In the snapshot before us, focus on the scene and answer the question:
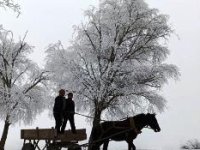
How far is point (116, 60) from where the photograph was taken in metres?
30.3

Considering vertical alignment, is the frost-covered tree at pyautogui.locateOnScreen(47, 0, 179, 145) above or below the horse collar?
above

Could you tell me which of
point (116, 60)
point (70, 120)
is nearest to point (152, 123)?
point (70, 120)

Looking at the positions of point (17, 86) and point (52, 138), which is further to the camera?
point (17, 86)

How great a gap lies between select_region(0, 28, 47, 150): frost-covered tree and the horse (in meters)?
18.3

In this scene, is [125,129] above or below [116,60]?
below

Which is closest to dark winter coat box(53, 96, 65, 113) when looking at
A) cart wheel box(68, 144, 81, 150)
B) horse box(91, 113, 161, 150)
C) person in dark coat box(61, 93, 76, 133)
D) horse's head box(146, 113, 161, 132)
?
person in dark coat box(61, 93, 76, 133)

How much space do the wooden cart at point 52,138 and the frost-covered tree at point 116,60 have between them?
11811mm

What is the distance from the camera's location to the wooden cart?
1664 cm

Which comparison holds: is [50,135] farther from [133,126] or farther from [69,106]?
[133,126]

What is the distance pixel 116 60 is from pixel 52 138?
1445 cm

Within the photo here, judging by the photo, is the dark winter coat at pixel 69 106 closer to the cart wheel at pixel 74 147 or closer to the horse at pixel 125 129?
the cart wheel at pixel 74 147

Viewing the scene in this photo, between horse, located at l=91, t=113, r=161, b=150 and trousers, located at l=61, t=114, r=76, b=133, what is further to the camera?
horse, located at l=91, t=113, r=161, b=150

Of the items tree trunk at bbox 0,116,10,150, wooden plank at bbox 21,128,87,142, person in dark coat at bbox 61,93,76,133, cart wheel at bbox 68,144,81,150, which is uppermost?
tree trunk at bbox 0,116,10,150

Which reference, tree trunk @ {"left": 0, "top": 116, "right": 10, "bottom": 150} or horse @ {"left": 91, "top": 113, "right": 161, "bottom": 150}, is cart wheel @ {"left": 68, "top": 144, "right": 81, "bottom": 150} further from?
tree trunk @ {"left": 0, "top": 116, "right": 10, "bottom": 150}
